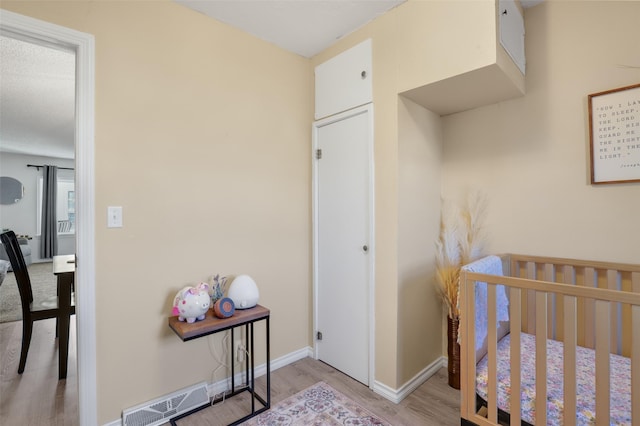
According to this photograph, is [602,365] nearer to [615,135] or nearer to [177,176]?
[615,135]

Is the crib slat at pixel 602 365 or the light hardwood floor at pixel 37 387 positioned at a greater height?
the crib slat at pixel 602 365

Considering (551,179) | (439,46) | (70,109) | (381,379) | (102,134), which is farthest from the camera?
(70,109)

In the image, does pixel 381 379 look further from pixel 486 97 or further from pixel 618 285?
pixel 486 97

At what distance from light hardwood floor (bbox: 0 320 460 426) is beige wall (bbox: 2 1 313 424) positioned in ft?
0.77

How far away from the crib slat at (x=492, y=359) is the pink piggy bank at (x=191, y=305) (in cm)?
139

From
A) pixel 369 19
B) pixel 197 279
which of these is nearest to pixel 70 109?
pixel 197 279

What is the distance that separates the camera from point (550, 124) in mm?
1851

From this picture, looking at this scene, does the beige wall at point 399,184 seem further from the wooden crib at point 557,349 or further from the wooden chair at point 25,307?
the wooden chair at point 25,307

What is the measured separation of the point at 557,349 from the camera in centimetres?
154

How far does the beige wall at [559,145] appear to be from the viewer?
162 cm

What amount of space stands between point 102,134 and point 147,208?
0.44 metres

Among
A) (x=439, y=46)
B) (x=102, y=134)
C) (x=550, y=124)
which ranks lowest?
(x=102, y=134)

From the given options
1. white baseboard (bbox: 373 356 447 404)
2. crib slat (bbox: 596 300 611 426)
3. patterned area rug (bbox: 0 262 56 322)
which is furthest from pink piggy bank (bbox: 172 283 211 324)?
patterned area rug (bbox: 0 262 56 322)

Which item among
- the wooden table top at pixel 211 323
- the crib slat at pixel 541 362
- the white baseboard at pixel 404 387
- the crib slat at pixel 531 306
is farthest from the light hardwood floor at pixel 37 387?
the crib slat at pixel 531 306
